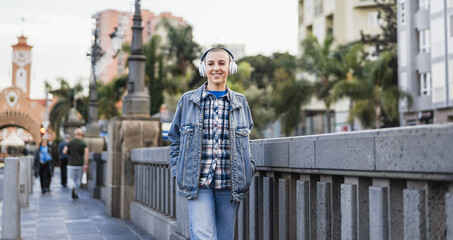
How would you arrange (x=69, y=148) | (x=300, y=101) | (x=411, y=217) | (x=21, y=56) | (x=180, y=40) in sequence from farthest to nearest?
(x=21, y=56), (x=180, y=40), (x=300, y=101), (x=69, y=148), (x=411, y=217)

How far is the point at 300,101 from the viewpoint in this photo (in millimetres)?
46438

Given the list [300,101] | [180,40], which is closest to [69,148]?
[300,101]

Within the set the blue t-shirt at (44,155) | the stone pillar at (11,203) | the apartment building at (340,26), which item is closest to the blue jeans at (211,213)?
the stone pillar at (11,203)

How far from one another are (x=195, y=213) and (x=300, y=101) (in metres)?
42.3

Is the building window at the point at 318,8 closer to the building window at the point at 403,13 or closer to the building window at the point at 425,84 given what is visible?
the building window at the point at 403,13

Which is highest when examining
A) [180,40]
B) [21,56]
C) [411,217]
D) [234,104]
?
[21,56]

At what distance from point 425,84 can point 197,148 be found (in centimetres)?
4117

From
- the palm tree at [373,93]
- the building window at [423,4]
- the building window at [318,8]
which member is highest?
the building window at [318,8]

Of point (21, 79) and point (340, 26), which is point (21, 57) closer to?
point (21, 79)

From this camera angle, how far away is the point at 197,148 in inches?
176

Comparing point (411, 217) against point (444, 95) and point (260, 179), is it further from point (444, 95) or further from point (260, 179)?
point (444, 95)

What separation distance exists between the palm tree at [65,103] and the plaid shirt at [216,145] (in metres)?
51.4

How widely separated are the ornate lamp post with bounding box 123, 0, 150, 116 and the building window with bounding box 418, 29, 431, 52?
32.9 m

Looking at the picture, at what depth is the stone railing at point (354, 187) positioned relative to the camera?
2.94m
